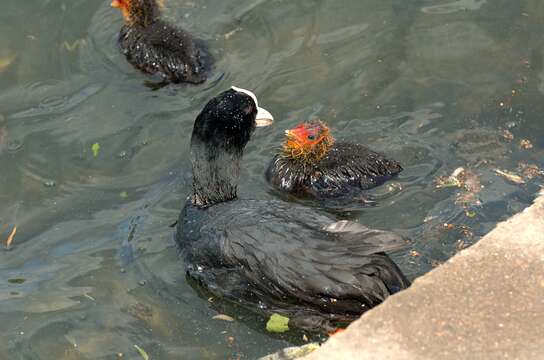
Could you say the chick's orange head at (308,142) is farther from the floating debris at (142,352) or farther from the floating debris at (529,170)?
the floating debris at (142,352)

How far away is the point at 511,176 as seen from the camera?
6867mm

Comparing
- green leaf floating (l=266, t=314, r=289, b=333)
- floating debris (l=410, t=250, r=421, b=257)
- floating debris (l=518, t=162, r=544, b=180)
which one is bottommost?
green leaf floating (l=266, t=314, r=289, b=333)

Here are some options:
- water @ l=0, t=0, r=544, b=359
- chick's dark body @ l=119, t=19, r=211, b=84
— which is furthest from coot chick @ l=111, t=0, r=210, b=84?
water @ l=0, t=0, r=544, b=359

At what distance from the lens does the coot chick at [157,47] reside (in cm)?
808

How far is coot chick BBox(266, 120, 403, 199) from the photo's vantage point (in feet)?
22.7

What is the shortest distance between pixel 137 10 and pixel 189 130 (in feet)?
4.80

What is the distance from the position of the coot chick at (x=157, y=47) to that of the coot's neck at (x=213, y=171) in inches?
64.2

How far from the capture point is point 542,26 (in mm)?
8523

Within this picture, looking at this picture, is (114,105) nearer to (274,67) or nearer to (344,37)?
(274,67)

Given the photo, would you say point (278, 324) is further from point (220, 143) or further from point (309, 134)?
point (309, 134)

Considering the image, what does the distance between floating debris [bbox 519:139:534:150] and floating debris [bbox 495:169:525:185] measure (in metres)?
0.39

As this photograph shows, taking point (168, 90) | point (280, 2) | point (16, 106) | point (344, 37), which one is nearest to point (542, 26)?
point (344, 37)

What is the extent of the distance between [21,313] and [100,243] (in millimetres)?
842

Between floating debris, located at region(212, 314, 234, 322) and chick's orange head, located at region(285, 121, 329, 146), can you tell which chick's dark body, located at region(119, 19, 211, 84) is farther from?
floating debris, located at region(212, 314, 234, 322)
